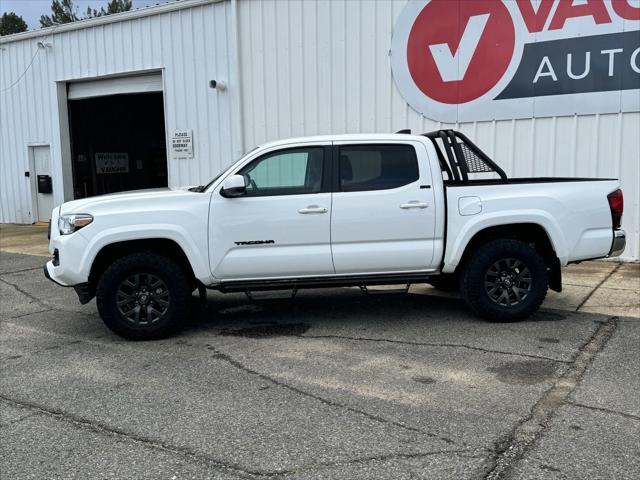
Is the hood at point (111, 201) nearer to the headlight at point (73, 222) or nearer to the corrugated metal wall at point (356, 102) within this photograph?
the headlight at point (73, 222)

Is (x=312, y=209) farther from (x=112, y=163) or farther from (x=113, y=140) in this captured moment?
(x=113, y=140)

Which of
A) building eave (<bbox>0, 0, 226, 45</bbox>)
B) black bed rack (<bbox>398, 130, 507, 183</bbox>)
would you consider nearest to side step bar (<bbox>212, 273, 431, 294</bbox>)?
black bed rack (<bbox>398, 130, 507, 183</bbox>)

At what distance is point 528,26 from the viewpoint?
33.8 ft

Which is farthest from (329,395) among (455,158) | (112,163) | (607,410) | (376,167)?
(112,163)

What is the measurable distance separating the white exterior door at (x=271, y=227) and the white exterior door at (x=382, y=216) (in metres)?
0.16

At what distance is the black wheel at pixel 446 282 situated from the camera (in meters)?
6.70

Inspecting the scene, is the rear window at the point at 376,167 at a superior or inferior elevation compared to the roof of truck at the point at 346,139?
inferior

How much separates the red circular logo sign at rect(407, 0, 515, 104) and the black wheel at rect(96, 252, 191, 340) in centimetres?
707

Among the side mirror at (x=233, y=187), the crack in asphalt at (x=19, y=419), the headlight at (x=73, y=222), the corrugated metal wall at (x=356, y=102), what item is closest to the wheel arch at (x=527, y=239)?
the side mirror at (x=233, y=187)

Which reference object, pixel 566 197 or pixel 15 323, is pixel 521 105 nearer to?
pixel 566 197

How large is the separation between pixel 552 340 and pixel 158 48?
1178 cm

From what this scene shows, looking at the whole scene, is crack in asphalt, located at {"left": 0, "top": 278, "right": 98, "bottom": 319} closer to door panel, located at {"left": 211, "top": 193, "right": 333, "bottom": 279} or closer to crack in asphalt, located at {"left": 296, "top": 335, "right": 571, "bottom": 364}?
door panel, located at {"left": 211, "top": 193, "right": 333, "bottom": 279}

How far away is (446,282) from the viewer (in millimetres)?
7258

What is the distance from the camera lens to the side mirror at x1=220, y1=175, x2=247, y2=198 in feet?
18.8
